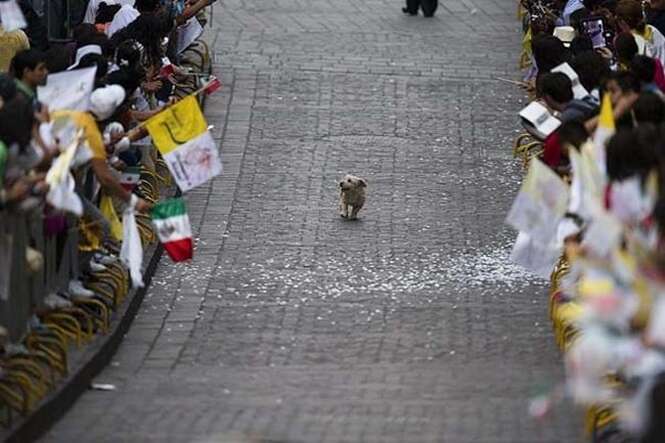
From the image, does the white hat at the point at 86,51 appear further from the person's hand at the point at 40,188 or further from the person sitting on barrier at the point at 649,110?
the person sitting on barrier at the point at 649,110

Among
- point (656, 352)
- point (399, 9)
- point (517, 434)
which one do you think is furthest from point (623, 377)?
point (399, 9)

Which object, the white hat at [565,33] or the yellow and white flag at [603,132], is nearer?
the yellow and white flag at [603,132]

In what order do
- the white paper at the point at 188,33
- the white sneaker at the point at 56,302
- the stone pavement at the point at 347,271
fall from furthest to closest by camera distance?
the white paper at the point at 188,33 → the white sneaker at the point at 56,302 → the stone pavement at the point at 347,271

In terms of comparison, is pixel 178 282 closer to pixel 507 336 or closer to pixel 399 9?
pixel 507 336

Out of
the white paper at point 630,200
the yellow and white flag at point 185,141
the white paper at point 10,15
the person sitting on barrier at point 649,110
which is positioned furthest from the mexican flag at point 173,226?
the white paper at point 630,200

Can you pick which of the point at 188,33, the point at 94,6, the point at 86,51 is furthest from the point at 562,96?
the point at 188,33

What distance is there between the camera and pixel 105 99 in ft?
50.2

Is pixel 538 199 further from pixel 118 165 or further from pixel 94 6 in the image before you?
pixel 94 6

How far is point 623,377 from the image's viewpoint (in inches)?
478

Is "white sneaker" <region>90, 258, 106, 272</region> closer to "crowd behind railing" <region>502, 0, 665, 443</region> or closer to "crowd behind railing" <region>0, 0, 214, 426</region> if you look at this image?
"crowd behind railing" <region>0, 0, 214, 426</region>

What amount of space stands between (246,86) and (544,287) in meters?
7.97

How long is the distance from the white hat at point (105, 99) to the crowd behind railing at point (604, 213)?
9.41 ft

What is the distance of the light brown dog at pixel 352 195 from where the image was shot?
19.5 metres

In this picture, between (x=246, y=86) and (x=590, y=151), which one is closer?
(x=590, y=151)
